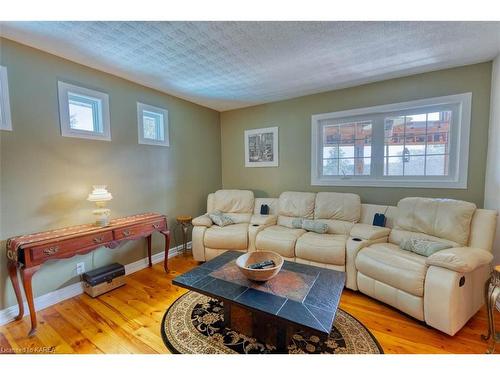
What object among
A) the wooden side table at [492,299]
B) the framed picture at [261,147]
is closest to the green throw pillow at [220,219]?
the framed picture at [261,147]

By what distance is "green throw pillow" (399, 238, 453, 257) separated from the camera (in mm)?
2047

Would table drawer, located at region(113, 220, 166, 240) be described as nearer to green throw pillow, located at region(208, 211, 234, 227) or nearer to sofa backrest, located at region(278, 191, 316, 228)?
green throw pillow, located at region(208, 211, 234, 227)

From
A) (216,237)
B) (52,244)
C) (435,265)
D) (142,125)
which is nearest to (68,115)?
(142,125)

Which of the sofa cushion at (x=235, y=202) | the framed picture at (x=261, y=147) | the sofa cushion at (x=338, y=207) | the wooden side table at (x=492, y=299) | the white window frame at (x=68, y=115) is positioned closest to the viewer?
the wooden side table at (x=492, y=299)

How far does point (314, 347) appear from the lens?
5.28 feet

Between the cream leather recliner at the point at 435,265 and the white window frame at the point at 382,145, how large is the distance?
0.51 metres

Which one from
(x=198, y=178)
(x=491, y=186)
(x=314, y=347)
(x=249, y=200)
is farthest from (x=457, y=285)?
(x=198, y=178)

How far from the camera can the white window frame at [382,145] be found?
2547mm

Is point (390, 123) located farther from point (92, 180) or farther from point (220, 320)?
point (92, 180)

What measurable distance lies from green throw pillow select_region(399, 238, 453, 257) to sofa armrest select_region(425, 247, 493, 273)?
0.60 ft

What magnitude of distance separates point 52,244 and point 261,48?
101 inches

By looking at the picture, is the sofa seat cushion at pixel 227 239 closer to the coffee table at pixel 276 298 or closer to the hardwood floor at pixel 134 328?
the hardwood floor at pixel 134 328

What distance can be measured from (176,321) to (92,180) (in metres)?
1.79

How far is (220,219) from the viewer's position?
3301mm
